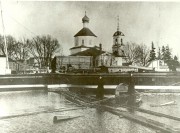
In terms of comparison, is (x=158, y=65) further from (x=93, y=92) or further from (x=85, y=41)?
(x=93, y=92)

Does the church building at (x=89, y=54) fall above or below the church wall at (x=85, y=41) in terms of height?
below

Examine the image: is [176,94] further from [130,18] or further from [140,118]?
[140,118]

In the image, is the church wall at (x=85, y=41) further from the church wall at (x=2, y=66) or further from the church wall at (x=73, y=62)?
the church wall at (x=2, y=66)

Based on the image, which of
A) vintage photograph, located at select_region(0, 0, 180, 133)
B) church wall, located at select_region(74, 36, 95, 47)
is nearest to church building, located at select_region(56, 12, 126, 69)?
church wall, located at select_region(74, 36, 95, 47)

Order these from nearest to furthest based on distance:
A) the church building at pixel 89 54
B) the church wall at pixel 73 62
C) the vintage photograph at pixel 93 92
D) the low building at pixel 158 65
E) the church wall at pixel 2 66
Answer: the vintage photograph at pixel 93 92, the church wall at pixel 73 62, the church wall at pixel 2 66, the church building at pixel 89 54, the low building at pixel 158 65

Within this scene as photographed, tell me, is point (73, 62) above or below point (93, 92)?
above

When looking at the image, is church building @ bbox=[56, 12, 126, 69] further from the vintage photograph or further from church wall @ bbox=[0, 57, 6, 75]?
the vintage photograph

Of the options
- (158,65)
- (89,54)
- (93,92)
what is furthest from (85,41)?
(93,92)

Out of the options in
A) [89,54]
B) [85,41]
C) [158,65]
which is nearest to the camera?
[158,65]

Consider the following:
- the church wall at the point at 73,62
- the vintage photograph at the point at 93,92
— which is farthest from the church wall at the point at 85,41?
the vintage photograph at the point at 93,92

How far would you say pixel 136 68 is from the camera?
22.7 meters

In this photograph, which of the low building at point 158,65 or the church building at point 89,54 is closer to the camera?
the church building at point 89,54

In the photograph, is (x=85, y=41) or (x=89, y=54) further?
(x=85, y=41)

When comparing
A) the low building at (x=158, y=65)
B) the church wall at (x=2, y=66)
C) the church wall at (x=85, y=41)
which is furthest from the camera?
the church wall at (x=85, y=41)
